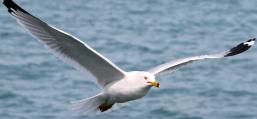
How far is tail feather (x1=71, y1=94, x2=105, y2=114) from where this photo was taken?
381 inches

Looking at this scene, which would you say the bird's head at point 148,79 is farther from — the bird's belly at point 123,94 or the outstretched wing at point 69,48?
the outstretched wing at point 69,48

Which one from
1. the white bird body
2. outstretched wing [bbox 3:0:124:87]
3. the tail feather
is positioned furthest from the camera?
the tail feather

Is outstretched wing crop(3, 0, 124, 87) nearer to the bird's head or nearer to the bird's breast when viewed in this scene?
the bird's breast

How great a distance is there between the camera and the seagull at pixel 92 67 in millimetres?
9070

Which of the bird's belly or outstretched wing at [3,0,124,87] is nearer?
outstretched wing at [3,0,124,87]

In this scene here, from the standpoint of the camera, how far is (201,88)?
49.7 feet

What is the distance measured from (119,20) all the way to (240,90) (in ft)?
16.7

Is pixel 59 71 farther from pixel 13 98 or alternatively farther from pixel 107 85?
pixel 107 85

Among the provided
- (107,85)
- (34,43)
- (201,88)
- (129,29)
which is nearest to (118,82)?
(107,85)

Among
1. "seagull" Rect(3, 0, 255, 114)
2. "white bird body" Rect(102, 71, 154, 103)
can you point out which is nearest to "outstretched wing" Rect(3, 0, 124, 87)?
"seagull" Rect(3, 0, 255, 114)

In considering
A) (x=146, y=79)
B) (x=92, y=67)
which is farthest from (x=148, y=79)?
(x=92, y=67)

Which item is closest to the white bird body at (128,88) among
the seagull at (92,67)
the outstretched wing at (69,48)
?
the seagull at (92,67)

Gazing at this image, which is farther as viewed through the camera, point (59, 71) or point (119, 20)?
point (119, 20)

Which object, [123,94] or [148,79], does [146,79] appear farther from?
[123,94]
